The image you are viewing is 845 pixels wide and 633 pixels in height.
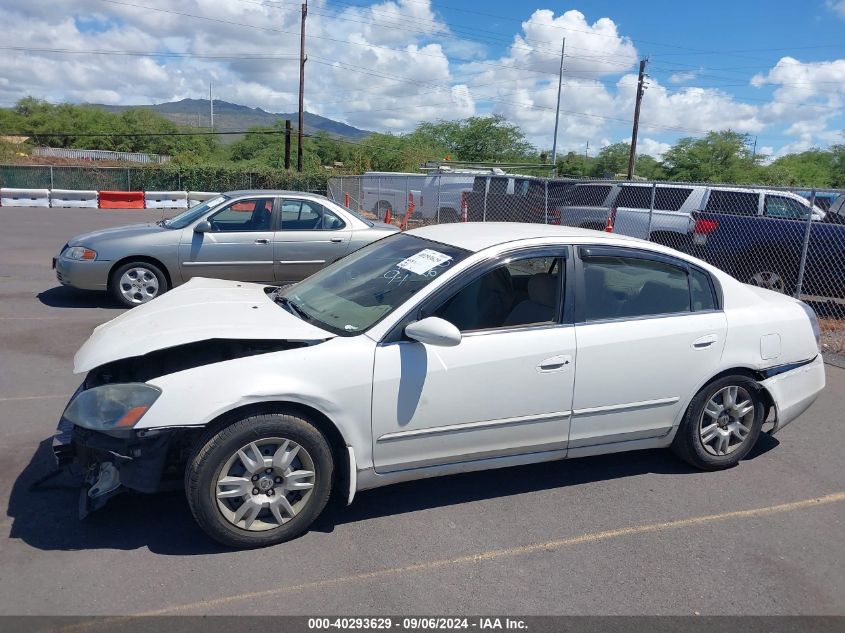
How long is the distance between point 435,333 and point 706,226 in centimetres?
874

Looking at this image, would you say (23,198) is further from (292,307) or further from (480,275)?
(480,275)

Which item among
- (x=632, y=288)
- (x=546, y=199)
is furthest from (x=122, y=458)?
(x=546, y=199)

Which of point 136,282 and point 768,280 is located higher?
point 768,280

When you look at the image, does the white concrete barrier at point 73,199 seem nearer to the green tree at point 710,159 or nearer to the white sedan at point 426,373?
the white sedan at point 426,373

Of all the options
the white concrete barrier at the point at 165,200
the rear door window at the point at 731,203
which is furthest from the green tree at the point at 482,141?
the rear door window at the point at 731,203

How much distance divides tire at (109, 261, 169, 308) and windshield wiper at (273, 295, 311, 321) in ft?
16.6

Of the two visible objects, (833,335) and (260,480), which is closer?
(260,480)

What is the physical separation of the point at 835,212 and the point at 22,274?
1254 cm

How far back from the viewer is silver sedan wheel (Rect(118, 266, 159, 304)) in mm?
8969

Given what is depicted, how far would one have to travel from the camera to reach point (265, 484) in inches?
136

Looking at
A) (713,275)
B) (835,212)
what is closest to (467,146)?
(835,212)

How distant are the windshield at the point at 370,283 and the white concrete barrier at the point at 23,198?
27.5 meters

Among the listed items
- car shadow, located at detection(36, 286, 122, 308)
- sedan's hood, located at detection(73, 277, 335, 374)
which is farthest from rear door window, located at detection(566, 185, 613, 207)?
sedan's hood, located at detection(73, 277, 335, 374)
